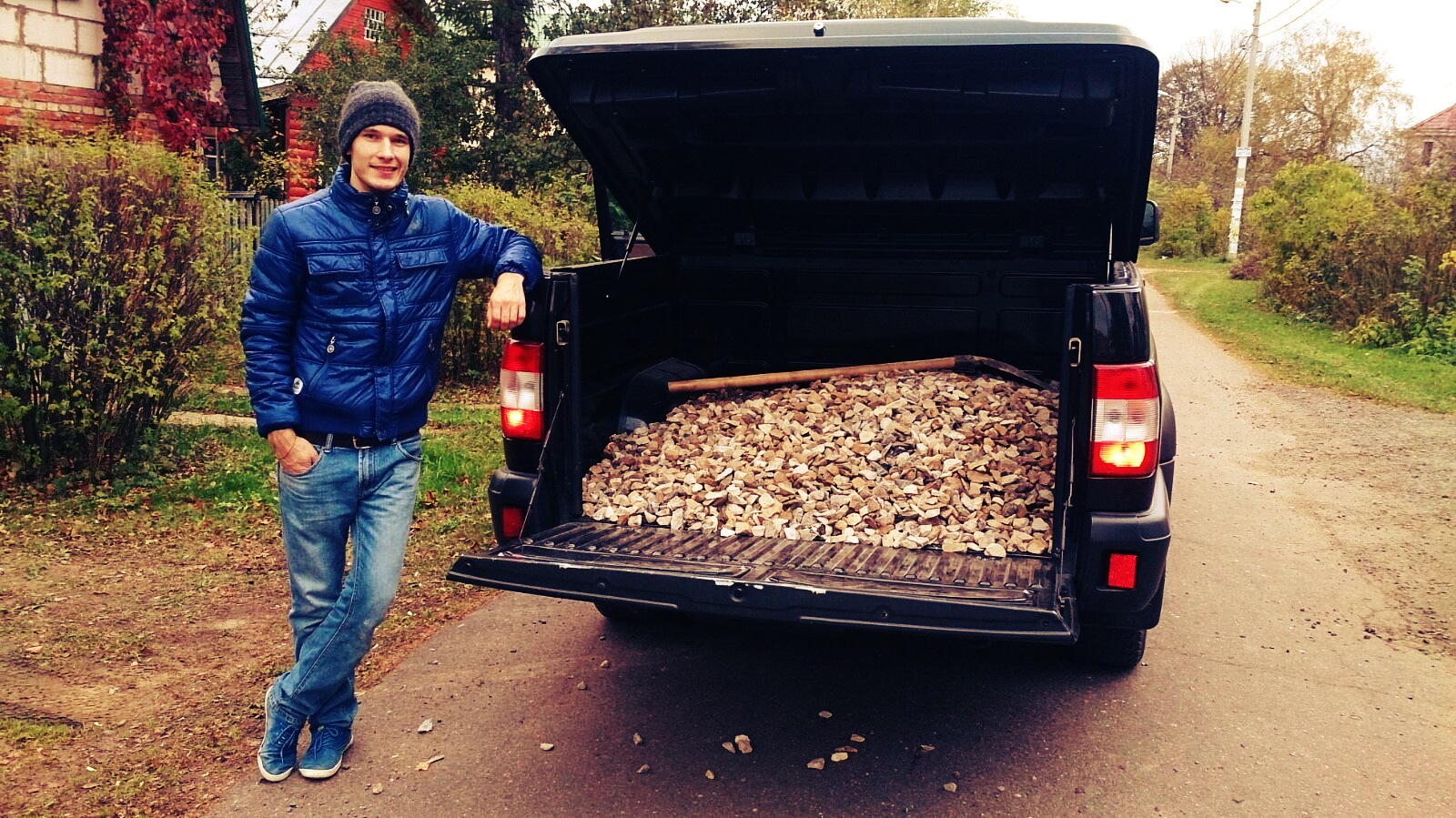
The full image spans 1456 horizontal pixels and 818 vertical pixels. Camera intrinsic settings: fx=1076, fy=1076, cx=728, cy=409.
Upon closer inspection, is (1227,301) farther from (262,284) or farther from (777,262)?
(262,284)

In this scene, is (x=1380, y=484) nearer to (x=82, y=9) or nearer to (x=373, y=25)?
(x=82, y=9)

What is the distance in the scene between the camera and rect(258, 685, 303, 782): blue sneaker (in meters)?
3.27

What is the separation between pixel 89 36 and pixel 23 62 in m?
0.83

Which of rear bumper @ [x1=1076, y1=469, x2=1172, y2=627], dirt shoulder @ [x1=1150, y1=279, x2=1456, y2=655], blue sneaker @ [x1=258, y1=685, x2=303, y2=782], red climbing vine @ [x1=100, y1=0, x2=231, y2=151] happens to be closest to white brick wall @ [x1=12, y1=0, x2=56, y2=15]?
red climbing vine @ [x1=100, y1=0, x2=231, y2=151]

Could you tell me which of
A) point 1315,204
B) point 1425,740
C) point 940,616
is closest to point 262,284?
point 940,616

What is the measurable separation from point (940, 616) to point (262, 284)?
208 centimetres

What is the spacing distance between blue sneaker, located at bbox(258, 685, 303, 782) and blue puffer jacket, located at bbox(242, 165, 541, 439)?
2.93 feet

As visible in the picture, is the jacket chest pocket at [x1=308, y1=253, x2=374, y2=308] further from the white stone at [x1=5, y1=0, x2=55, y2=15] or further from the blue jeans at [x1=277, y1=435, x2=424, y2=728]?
the white stone at [x1=5, y1=0, x2=55, y2=15]

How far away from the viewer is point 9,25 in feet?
28.8

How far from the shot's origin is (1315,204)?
17.6m

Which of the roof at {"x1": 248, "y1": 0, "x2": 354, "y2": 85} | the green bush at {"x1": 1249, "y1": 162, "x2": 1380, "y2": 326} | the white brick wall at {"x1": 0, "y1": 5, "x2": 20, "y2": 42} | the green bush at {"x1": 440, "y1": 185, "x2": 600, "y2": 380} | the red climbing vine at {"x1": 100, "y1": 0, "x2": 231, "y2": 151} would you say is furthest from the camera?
the roof at {"x1": 248, "y1": 0, "x2": 354, "y2": 85}

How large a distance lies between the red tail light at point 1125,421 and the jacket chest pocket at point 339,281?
84.3 inches

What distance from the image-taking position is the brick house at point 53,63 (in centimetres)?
880

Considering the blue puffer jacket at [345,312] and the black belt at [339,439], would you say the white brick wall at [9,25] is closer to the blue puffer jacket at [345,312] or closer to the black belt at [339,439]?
the blue puffer jacket at [345,312]
